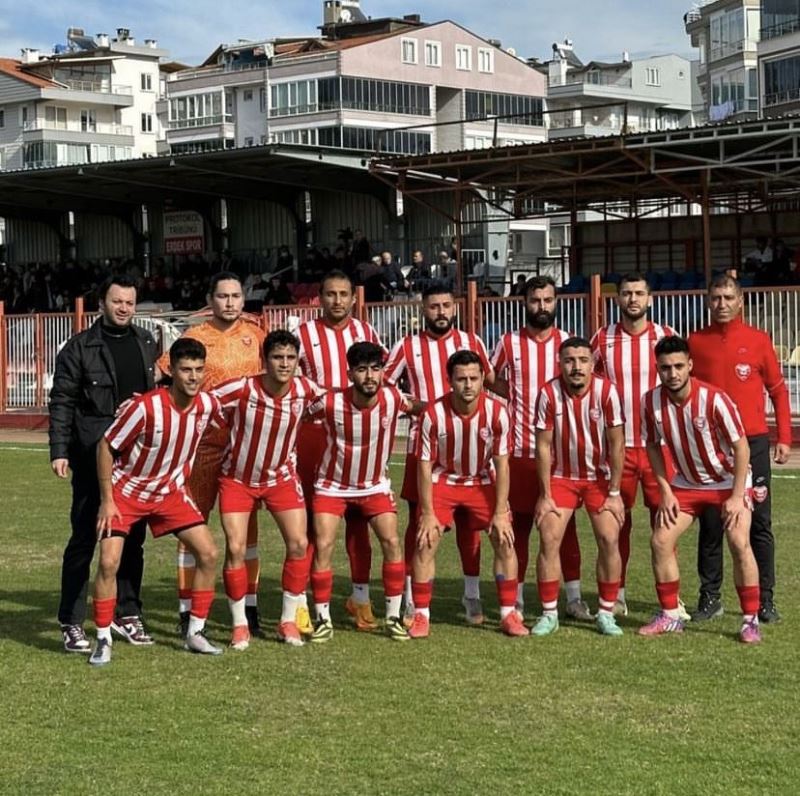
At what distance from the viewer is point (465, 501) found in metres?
8.55

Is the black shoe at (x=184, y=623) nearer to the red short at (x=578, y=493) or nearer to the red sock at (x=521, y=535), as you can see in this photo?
the red sock at (x=521, y=535)

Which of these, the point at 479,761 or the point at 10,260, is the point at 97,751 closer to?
the point at 479,761

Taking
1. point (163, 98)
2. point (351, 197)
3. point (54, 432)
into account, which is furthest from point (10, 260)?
point (163, 98)

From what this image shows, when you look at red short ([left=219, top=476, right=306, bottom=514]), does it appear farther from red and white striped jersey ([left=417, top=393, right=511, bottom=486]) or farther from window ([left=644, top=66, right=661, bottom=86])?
window ([left=644, top=66, right=661, bottom=86])

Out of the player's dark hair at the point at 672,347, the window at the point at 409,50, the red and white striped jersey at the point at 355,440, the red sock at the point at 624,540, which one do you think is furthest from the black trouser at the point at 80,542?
the window at the point at 409,50

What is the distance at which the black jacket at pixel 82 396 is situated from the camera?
8.18m

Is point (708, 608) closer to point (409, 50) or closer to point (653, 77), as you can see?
point (409, 50)

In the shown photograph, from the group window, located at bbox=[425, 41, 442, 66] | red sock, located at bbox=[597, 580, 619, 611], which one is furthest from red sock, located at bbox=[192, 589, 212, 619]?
window, located at bbox=[425, 41, 442, 66]

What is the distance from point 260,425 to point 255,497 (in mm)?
421

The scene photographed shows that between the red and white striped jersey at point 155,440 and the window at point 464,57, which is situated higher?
the window at point 464,57

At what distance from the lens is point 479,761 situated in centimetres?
587

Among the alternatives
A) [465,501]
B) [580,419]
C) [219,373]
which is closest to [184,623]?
[219,373]

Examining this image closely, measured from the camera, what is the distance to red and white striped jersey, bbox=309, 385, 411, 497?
8297 mm

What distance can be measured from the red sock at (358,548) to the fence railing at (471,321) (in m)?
8.31
